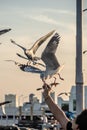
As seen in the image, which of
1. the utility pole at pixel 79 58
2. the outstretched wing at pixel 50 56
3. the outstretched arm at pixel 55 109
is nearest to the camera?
the outstretched arm at pixel 55 109

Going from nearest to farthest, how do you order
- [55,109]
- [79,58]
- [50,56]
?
[55,109], [79,58], [50,56]

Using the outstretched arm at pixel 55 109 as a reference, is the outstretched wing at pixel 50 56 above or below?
below

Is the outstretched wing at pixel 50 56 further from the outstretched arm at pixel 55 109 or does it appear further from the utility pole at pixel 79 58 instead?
the outstretched arm at pixel 55 109

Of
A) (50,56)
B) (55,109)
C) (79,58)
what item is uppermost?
(55,109)

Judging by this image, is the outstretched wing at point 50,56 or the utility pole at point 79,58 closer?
the utility pole at point 79,58

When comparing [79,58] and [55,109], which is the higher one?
[55,109]

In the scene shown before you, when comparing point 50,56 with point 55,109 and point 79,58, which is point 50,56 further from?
point 55,109

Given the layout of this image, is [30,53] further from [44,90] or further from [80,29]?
[44,90]

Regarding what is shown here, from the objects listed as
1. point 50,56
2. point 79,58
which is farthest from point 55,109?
point 50,56

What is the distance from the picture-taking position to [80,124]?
513cm

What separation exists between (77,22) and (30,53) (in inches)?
895

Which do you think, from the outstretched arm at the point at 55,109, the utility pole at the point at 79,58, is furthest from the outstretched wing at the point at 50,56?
the outstretched arm at the point at 55,109

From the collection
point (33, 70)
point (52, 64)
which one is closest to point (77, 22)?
point (33, 70)

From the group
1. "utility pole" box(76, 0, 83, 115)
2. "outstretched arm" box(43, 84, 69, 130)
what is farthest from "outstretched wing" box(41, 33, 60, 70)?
"outstretched arm" box(43, 84, 69, 130)
